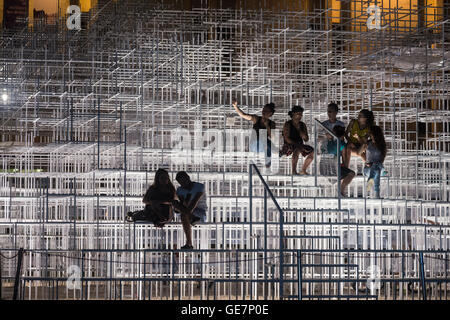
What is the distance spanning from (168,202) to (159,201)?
14cm

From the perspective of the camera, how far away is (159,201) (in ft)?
49.4

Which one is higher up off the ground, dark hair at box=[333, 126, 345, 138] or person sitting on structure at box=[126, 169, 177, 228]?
dark hair at box=[333, 126, 345, 138]

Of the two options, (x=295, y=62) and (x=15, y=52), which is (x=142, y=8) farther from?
(x=295, y=62)

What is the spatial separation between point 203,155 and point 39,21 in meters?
7.11

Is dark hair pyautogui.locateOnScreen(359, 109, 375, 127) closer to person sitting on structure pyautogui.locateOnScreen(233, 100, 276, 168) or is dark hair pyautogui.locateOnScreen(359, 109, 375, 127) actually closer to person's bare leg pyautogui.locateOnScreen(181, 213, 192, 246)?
person sitting on structure pyautogui.locateOnScreen(233, 100, 276, 168)

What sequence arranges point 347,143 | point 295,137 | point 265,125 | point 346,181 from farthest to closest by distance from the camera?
point 265,125 → point 347,143 → point 295,137 → point 346,181

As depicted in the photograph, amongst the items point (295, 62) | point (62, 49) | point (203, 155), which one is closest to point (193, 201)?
point (203, 155)

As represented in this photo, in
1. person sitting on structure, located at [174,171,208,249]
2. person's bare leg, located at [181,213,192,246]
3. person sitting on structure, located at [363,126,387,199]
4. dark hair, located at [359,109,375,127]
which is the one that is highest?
dark hair, located at [359,109,375,127]

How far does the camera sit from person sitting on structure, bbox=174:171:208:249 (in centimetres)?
1505
